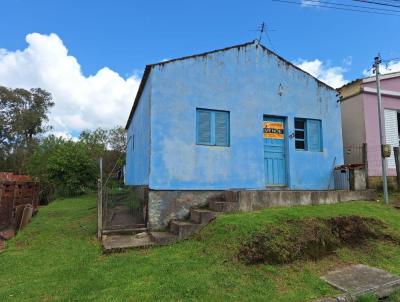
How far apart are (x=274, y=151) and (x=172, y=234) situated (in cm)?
452

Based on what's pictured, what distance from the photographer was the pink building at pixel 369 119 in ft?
36.7

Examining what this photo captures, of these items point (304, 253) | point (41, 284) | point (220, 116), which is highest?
point (220, 116)

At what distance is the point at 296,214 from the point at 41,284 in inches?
204

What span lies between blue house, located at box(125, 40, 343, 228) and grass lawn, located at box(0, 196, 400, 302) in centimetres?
195

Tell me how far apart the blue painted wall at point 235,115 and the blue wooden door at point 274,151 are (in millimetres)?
224

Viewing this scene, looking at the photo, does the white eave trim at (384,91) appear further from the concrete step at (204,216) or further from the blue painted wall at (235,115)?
the concrete step at (204,216)

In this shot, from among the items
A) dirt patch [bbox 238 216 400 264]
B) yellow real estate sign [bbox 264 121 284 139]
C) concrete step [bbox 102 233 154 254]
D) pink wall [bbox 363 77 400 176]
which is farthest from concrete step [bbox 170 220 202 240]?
pink wall [bbox 363 77 400 176]

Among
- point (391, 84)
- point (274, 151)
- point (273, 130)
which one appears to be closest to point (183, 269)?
point (274, 151)

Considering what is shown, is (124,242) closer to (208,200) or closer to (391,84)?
(208,200)

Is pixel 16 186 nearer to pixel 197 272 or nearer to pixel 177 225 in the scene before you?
pixel 177 225

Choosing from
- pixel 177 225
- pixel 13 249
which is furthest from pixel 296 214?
pixel 13 249

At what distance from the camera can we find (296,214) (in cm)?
687

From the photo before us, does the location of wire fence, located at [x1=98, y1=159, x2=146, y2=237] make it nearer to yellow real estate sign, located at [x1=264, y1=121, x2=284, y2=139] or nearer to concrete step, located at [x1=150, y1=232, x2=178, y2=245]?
concrete step, located at [x1=150, y1=232, x2=178, y2=245]

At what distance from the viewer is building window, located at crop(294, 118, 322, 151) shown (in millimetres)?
10305
